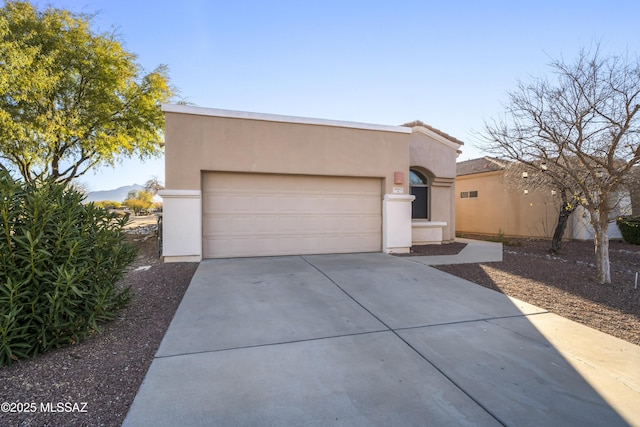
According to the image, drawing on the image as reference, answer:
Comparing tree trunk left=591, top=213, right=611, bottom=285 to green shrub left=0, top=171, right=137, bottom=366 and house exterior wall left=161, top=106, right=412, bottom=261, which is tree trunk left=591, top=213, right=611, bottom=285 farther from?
green shrub left=0, top=171, right=137, bottom=366

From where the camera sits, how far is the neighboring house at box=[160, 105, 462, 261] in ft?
27.3

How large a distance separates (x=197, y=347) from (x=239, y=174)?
20.3 feet

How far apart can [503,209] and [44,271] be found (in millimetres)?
18122

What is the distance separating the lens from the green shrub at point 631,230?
1404 cm

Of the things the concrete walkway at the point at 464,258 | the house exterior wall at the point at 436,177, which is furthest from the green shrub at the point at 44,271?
the house exterior wall at the point at 436,177

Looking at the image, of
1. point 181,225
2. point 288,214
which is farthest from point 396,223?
point 181,225

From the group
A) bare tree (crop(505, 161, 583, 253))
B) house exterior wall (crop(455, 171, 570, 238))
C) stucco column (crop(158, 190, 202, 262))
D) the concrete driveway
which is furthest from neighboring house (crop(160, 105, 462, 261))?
house exterior wall (crop(455, 171, 570, 238))

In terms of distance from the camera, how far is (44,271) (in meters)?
3.15

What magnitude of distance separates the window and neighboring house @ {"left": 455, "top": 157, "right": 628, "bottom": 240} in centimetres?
315

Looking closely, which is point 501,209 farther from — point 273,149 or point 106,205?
point 106,205

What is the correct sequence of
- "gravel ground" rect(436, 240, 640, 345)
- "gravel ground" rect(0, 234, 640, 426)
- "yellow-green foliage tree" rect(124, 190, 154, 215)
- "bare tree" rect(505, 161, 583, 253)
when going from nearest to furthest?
"gravel ground" rect(0, 234, 640, 426)
"gravel ground" rect(436, 240, 640, 345)
"bare tree" rect(505, 161, 583, 253)
"yellow-green foliage tree" rect(124, 190, 154, 215)

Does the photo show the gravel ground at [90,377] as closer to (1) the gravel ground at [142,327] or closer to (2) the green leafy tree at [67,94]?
(1) the gravel ground at [142,327]

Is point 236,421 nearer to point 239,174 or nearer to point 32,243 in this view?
point 32,243

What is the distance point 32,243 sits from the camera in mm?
3008
